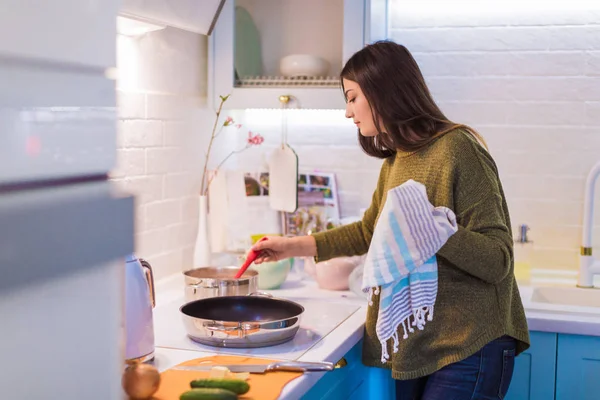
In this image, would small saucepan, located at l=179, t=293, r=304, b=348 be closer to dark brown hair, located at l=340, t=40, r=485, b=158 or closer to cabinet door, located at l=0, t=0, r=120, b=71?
dark brown hair, located at l=340, t=40, r=485, b=158

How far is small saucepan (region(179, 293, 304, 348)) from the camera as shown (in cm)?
161

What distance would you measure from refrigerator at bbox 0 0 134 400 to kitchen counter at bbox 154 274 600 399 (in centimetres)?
103

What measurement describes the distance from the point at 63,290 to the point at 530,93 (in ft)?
8.30

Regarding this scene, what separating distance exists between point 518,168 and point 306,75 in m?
0.85

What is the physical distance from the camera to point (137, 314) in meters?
1.46

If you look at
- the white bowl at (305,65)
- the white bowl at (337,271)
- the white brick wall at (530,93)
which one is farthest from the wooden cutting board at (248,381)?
the white brick wall at (530,93)

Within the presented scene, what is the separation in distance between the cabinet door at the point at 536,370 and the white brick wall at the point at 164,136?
118cm

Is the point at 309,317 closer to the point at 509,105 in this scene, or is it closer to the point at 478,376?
the point at 478,376

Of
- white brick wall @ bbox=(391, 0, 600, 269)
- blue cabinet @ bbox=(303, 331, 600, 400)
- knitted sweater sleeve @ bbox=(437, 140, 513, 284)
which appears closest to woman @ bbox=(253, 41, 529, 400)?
knitted sweater sleeve @ bbox=(437, 140, 513, 284)

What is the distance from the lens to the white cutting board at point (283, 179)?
263 cm

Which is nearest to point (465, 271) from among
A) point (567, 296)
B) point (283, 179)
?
point (567, 296)

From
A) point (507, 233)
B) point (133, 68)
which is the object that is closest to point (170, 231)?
point (133, 68)

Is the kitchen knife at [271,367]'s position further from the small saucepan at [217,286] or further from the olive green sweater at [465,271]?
the small saucepan at [217,286]

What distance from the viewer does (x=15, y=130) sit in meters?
0.32
